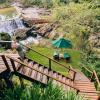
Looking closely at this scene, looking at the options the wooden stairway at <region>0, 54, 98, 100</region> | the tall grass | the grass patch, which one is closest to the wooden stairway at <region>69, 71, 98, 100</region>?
the wooden stairway at <region>0, 54, 98, 100</region>

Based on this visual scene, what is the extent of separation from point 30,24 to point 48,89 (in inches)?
831

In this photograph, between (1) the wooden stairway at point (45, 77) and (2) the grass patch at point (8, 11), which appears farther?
(2) the grass patch at point (8, 11)

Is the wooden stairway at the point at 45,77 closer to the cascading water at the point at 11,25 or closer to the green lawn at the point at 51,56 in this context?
the green lawn at the point at 51,56

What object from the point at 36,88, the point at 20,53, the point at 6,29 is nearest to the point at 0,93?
the point at 36,88

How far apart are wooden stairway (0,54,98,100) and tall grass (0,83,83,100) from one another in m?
1.15

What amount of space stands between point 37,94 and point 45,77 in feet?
9.73

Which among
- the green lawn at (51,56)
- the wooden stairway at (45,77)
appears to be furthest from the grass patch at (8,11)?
the wooden stairway at (45,77)

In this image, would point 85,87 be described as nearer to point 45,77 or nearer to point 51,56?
point 45,77

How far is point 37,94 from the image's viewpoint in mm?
10812

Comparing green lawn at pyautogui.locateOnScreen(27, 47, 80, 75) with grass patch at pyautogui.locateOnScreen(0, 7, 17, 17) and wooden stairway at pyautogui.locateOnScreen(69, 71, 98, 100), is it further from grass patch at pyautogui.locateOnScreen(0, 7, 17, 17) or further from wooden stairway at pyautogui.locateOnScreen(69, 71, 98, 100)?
grass patch at pyautogui.locateOnScreen(0, 7, 17, 17)

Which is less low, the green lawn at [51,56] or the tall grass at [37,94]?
the tall grass at [37,94]

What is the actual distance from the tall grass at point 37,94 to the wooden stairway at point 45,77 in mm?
1151

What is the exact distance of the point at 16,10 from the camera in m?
36.9

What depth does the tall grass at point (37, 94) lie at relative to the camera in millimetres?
10719
